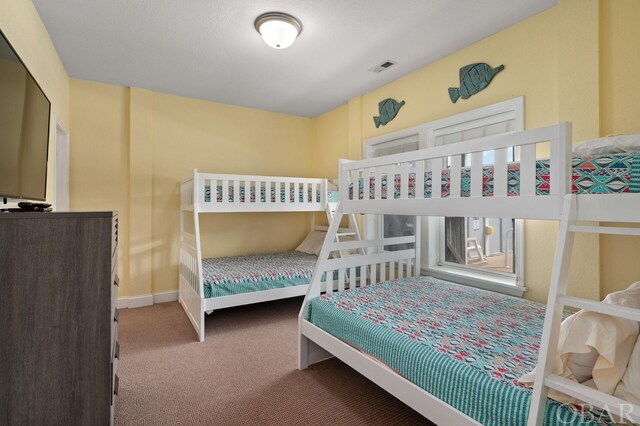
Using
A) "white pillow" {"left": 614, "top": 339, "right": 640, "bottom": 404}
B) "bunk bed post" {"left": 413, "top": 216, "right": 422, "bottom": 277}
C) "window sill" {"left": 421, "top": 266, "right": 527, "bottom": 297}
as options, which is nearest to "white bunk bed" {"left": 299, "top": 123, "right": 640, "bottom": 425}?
"white pillow" {"left": 614, "top": 339, "right": 640, "bottom": 404}

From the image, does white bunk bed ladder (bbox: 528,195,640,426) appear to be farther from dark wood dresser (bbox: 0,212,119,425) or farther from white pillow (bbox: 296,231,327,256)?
white pillow (bbox: 296,231,327,256)

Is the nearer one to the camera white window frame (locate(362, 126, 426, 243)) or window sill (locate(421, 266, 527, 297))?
window sill (locate(421, 266, 527, 297))

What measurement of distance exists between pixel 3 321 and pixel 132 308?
2880mm

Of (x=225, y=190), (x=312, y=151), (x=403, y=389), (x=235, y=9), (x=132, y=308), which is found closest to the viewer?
(x=403, y=389)

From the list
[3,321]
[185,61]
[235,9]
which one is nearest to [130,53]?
[185,61]

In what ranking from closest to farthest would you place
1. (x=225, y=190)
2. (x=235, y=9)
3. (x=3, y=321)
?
(x=3, y=321) → (x=235, y=9) → (x=225, y=190)

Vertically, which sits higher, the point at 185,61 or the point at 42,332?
the point at 185,61

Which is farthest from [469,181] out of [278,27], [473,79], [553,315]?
[278,27]

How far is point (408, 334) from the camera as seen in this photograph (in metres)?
1.57

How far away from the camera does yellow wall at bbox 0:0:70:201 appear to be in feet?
5.90

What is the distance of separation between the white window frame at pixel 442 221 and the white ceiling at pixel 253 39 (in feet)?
1.66

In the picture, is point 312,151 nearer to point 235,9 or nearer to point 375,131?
point 375,131

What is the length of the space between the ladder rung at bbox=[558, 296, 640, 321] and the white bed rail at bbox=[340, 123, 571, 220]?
1.41 feet

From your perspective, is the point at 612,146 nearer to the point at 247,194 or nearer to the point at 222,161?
the point at 247,194
